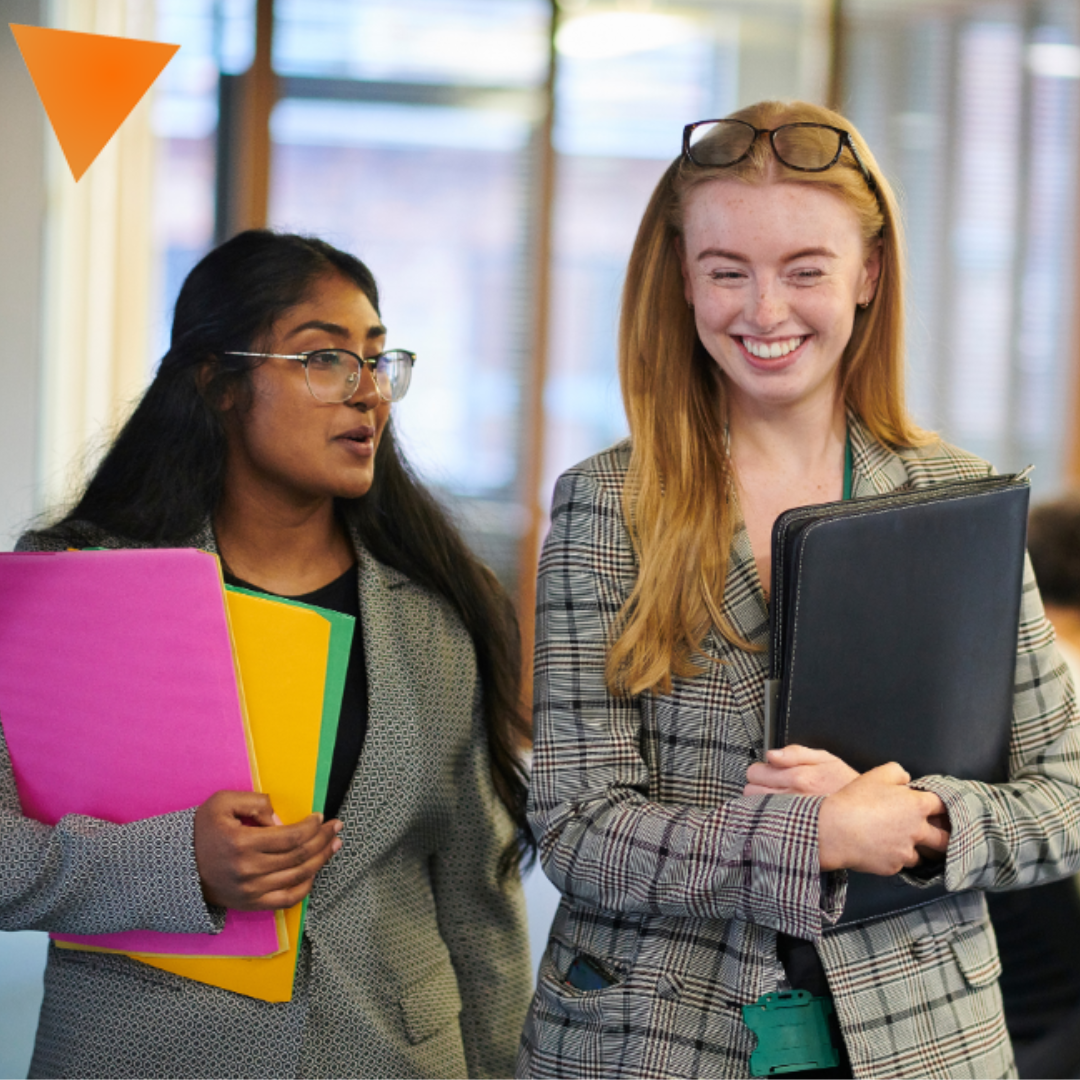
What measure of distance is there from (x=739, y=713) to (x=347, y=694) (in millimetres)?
543

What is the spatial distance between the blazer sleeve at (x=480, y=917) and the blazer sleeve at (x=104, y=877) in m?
0.46

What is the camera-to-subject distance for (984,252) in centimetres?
591

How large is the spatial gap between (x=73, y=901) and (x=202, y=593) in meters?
0.35

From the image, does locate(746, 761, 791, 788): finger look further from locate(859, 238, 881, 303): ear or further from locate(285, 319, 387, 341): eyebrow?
locate(285, 319, 387, 341): eyebrow

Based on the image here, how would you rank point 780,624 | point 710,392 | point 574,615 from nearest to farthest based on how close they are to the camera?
point 780,624 < point 574,615 < point 710,392

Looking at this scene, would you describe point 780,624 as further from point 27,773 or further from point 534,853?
point 27,773

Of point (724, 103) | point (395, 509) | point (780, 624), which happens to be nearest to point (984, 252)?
point (724, 103)

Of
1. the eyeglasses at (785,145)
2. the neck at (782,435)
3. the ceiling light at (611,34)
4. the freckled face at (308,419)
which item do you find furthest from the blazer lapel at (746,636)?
the ceiling light at (611,34)

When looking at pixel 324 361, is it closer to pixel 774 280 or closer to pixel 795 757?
pixel 774 280

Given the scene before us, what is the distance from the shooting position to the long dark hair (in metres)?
1.62

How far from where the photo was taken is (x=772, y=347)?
1.33 metres

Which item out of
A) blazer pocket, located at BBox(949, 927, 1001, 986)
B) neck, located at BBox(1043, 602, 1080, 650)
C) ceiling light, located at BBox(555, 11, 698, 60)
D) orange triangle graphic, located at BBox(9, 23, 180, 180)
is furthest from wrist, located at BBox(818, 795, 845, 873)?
ceiling light, located at BBox(555, 11, 698, 60)

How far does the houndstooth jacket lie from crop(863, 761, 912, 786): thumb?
0.03 meters

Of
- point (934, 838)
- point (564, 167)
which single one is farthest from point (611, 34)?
point (934, 838)
